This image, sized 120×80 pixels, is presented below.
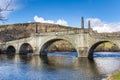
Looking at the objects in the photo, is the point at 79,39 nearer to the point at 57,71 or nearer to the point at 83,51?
the point at 83,51

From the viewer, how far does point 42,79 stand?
30.1m

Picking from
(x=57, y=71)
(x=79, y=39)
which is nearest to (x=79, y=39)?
(x=79, y=39)

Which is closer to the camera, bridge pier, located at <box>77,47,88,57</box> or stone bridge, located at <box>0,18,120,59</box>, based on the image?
stone bridge, located at <box>0,18,120,59</box>

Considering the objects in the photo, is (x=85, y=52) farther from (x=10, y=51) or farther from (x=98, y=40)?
(x=10, y=51)

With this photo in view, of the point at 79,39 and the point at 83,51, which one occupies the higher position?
the point at 79,39

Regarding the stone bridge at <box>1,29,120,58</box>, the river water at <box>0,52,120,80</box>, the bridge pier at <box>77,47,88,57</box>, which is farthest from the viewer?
the bridge pier at <box>77,47,88,57</box>

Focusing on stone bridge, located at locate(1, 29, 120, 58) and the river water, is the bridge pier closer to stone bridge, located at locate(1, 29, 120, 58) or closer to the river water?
stone bridge, located at locate(1, 29, 120, 58)

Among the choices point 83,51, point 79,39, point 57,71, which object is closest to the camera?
point 57,71

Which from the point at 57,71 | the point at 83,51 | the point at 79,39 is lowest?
the point at 57,71

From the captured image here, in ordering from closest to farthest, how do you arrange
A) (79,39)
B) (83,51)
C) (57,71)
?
(57,71)
(83,51)
(79,39)

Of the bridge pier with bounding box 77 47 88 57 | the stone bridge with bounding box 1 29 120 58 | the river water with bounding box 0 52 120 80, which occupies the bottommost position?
the river water with bounding box 0 52 120 80

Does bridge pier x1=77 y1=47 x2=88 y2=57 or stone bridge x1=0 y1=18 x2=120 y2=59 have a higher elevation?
stone bridge x1=0 y1=18 x2=120 y2=59

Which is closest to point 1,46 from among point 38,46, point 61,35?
point 38,46

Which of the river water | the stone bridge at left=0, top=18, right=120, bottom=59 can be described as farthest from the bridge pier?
the river water
